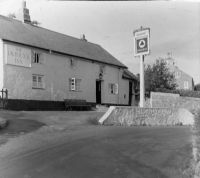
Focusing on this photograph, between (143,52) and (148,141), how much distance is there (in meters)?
11.0

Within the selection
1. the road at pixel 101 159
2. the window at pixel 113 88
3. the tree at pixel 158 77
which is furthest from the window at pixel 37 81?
the tree at pixel 158 77

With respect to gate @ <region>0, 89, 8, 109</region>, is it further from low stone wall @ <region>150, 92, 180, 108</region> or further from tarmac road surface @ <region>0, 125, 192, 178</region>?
tarmac road surface @ <region>0, 125, 192, 178</region>

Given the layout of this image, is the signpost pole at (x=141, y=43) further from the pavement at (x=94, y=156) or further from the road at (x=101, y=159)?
the road at (x=101, y=159)

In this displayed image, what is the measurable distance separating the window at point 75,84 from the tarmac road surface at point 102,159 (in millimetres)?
18011

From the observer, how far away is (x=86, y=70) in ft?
103

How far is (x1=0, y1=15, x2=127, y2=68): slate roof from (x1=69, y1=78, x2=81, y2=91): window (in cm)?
230

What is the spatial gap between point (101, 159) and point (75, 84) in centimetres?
2171

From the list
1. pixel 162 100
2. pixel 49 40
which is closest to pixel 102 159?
pixel 162 100

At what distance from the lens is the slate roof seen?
25.7 m

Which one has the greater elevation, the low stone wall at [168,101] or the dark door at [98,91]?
the dark door at [98,91]

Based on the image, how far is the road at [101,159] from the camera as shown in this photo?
7.53 metres

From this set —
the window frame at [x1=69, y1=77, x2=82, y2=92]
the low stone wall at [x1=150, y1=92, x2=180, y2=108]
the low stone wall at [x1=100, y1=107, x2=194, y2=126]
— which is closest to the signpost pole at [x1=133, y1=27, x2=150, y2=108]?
Result: the low stone wall at [x1=100, y1=107, x2=194, y2=126]

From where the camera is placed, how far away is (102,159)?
28.8 ft

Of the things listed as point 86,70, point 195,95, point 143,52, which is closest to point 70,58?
point 86,70
